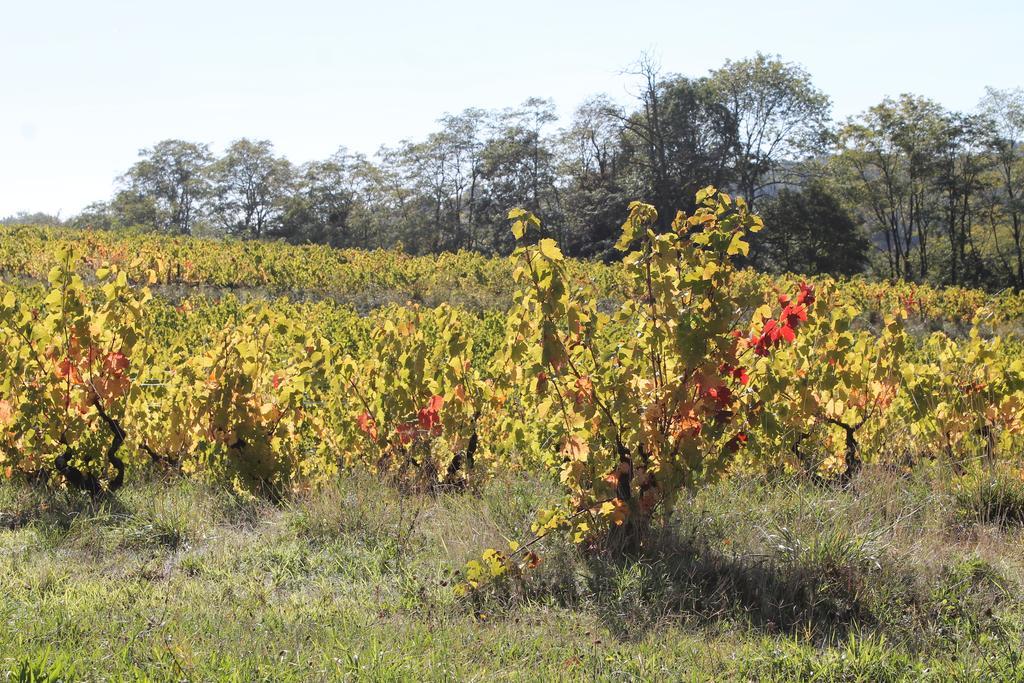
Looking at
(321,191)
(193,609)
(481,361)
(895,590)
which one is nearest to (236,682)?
(193,609)

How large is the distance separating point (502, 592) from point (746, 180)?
43.3 m

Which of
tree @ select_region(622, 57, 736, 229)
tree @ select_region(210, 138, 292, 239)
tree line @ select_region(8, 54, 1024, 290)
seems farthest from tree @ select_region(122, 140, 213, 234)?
tree @ select_region(622, 57, 736, 229)

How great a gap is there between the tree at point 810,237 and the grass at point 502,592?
40.2m

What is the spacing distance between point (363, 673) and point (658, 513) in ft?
5.18

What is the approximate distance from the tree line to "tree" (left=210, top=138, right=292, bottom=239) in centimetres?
1024

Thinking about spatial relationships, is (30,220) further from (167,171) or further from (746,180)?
(746,180)

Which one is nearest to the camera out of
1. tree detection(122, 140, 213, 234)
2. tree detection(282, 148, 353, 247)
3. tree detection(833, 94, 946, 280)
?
tree detection(833, 94, 946, 280)

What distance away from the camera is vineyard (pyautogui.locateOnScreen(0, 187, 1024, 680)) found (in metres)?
3.17

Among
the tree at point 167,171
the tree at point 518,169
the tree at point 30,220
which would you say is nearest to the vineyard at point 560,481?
the tree at point 30,220

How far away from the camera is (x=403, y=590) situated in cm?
359

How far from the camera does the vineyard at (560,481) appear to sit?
125 inches

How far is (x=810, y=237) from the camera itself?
43.5 meters

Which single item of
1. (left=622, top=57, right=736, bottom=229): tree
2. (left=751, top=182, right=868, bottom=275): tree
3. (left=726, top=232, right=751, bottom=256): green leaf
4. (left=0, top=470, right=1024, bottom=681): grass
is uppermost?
(left=622, top=57, right=736, bottom=229): tree

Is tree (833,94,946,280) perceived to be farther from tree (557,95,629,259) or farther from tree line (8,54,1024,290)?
tree (557,95,629,259)
